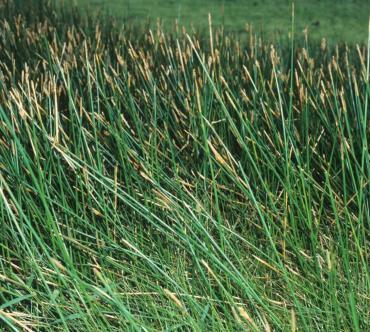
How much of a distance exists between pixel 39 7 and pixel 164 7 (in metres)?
1.01

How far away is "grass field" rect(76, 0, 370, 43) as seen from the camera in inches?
188

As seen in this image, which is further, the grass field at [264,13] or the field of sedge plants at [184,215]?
the grass field at [264,13]

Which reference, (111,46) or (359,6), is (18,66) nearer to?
(111,46)

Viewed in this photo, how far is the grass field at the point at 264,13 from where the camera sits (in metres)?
4.78

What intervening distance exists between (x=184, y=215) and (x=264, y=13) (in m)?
3.85

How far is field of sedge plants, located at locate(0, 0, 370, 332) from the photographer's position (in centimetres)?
144

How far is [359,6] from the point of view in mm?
5258

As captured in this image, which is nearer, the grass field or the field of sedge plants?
the field of sedge plants

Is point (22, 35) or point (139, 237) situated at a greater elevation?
point (22, 35)

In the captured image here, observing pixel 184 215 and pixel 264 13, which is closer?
pixel 184 215

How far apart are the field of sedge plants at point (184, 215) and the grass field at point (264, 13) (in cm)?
200

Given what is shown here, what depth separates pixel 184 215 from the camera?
1.51 meters

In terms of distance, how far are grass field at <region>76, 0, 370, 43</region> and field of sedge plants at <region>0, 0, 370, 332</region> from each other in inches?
78.6

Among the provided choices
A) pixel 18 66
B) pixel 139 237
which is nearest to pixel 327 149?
pixel 139 237
